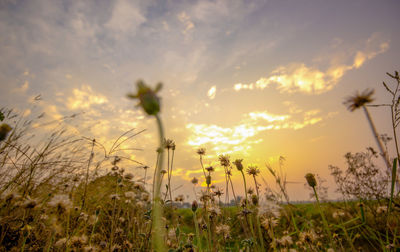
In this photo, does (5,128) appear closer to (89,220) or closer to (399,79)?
(89,220)

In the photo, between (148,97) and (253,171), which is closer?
(148,97)

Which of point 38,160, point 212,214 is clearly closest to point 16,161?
point 38,160

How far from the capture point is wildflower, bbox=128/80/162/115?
920mm

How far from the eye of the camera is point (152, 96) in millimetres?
984

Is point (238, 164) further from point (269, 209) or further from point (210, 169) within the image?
point (210, 169)

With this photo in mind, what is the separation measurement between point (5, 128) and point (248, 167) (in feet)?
10.7

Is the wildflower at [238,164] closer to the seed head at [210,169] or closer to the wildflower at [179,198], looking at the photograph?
the seed head at [210,169]

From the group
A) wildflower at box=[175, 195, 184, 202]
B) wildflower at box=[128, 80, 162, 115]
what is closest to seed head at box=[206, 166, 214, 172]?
wildflower at box=[175, 195, 184, 202]

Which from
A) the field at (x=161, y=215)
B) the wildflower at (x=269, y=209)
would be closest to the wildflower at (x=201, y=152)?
the field at (x=161, y=215)

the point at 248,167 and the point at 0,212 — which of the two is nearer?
the point at 0,212

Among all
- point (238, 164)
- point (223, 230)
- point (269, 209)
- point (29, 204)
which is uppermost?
point (238, 164)

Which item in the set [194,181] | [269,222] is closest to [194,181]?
[194,181]

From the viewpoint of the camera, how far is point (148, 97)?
0.98m

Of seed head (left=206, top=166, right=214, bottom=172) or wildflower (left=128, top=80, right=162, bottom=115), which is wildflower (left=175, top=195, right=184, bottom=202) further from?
wildflower (left=128, top=80, right=162, bottom=115)
